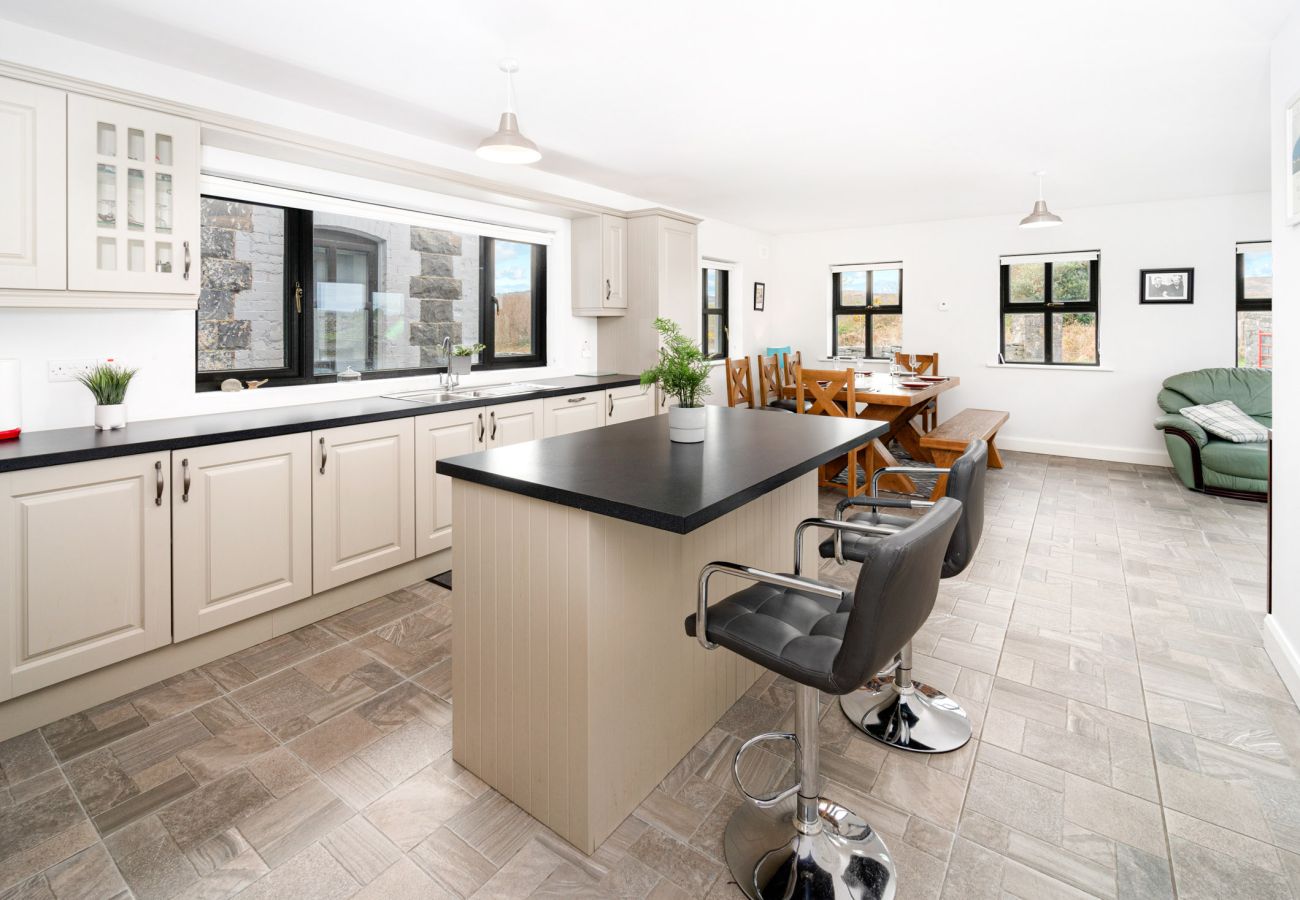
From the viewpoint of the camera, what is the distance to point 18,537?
6.84ft

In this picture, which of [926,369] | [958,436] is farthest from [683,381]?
[926,369]

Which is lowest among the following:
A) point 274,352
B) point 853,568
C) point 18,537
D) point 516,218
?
point 853,568

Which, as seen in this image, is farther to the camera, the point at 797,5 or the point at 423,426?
the point at 423,426

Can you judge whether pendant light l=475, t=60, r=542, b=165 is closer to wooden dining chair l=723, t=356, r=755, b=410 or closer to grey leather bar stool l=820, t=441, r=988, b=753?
grey leather bar stool l=820, t=441, r=988, b=753

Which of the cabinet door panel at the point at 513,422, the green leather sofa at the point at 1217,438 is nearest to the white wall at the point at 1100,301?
the green leather sofa at the point at 1217,438

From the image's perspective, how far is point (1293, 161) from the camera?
231cm

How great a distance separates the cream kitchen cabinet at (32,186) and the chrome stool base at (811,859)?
2.90 metres

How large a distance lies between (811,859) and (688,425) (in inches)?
50.7

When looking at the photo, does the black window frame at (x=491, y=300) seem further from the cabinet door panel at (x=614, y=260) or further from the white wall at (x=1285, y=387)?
the white wall at (x=1285, y=387)

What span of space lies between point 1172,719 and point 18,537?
382 cm

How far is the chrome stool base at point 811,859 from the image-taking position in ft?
4.93

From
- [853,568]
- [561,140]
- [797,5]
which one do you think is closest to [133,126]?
[561,140]

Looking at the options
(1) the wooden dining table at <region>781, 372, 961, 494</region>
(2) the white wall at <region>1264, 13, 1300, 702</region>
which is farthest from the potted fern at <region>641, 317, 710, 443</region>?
(1) the wooden dining table at <region>781, 372, 961, 494</region>

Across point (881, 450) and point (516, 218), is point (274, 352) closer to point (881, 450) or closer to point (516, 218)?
point (516, 218)
